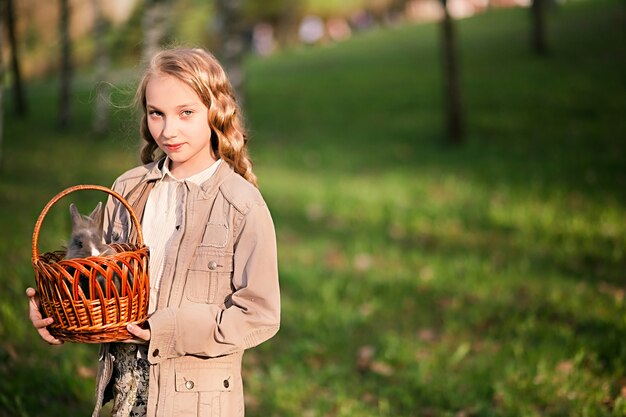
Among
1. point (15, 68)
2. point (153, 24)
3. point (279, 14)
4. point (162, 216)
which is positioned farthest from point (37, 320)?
point (279, 14)

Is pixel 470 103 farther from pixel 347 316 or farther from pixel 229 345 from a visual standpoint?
pixel 229 345

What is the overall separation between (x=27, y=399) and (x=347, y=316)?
117 inches

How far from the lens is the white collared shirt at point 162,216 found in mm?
2672

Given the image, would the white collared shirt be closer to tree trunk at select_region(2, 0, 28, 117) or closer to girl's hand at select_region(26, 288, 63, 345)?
girl's hand at select_region(26, 288, 63, 345)

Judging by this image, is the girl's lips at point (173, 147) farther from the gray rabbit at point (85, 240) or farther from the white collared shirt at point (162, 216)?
the gray rabbit at point (85, 240)

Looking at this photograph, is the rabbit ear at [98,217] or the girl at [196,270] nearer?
the girl at [196,270]

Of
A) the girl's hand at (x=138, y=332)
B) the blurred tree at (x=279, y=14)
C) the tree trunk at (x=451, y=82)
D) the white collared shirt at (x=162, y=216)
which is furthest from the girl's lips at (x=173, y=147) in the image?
the blurred tree at (x=279, y=14)

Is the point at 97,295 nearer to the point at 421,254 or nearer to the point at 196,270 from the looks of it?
the point at 196,270

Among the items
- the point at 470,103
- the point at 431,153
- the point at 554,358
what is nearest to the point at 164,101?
the point at 554,358

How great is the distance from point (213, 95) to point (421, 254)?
19.2ft

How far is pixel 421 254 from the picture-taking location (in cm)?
816

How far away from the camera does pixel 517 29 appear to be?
94.1 ft

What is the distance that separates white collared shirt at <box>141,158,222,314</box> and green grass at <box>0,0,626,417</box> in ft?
1.84

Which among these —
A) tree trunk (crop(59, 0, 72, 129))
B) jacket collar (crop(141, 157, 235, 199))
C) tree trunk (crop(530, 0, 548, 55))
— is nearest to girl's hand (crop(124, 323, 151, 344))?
jacket collar (crop(141, 157, 235, 199))
